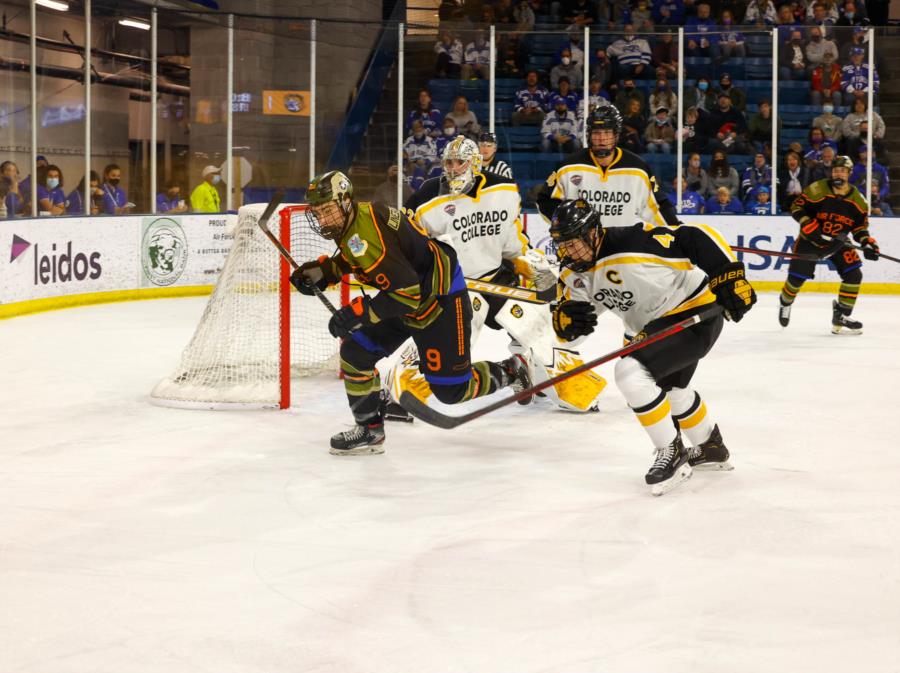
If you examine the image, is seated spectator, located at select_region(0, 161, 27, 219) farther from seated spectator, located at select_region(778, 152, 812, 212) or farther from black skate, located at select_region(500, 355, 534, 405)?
seated spectator, located at select_region(778, 152, 812, 212)

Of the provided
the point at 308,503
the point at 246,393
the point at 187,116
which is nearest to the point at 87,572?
the point at 308,503

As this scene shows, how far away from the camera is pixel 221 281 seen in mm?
5328

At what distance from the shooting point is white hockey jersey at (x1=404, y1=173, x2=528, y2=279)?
4.95m

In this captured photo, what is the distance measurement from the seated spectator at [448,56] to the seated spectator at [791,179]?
3.01 meters

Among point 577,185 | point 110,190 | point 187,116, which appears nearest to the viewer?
point 577,185

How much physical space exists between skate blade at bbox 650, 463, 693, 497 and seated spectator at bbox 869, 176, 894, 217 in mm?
7137

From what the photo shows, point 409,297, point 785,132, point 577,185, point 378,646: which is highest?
point 785,132

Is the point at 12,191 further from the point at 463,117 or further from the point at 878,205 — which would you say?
the point at 878,205

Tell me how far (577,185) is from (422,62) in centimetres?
542

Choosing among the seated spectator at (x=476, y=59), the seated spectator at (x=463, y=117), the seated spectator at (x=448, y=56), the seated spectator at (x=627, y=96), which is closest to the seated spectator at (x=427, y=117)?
the seated spectator at (x=463, y=117)

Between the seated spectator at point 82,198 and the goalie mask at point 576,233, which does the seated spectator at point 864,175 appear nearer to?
the seated spectator at point 82,198

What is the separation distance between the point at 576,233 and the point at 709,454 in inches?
38.7

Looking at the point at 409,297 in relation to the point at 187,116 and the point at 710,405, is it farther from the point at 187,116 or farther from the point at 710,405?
the point at 187,116

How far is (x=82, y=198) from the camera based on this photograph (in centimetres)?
879
